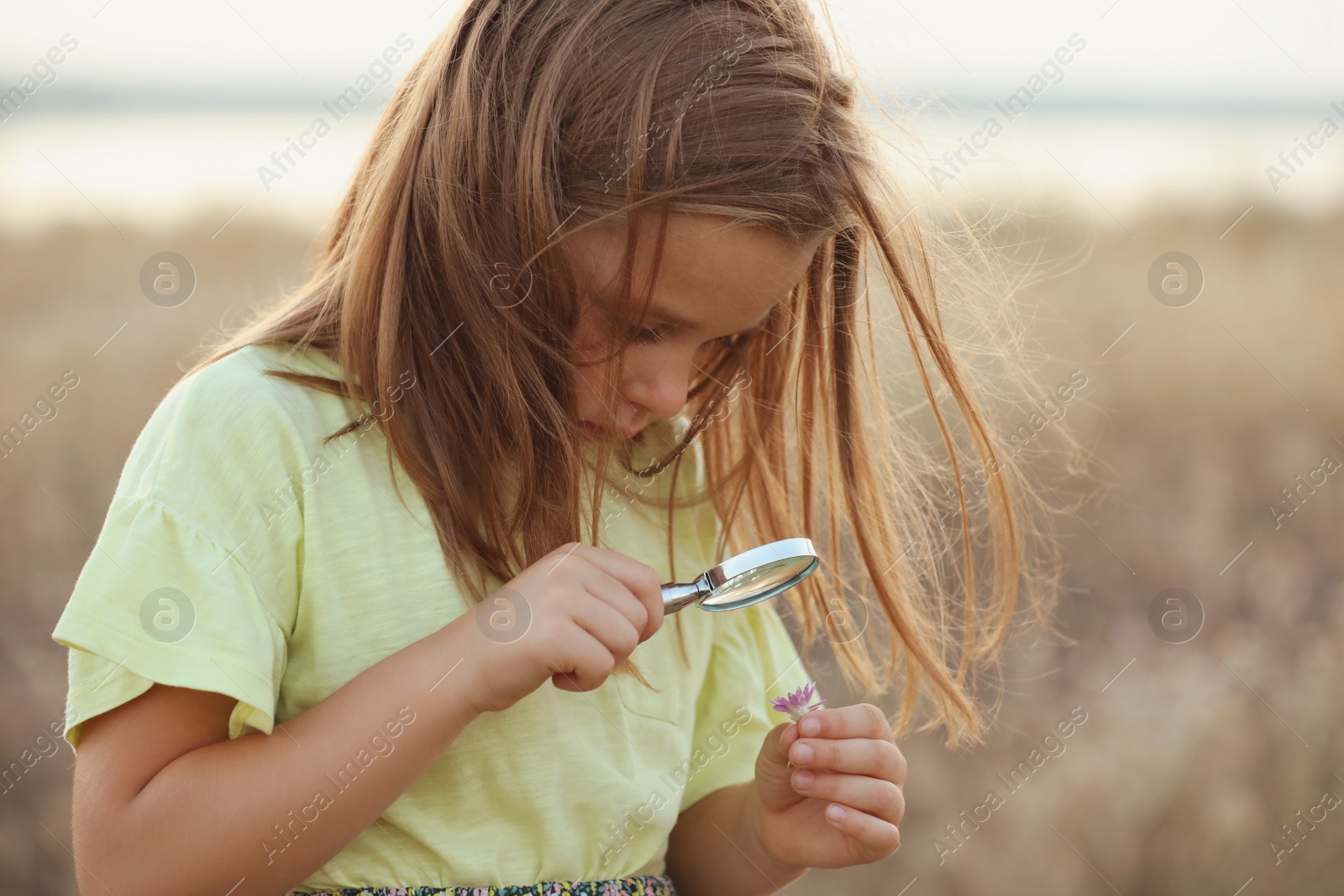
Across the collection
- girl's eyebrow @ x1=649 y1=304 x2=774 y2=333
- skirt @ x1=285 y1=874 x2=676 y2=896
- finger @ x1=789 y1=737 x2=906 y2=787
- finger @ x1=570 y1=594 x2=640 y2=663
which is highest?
girl's eyebrow @ x1=649 y1=304 x2=774 y2=333

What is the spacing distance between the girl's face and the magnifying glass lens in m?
0.21

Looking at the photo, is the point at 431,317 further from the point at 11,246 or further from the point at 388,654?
the point at 11,246

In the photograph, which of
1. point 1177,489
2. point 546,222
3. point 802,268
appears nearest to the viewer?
point 546,222

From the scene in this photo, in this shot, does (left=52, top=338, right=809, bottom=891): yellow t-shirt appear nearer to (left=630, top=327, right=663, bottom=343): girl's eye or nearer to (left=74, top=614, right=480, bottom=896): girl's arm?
(left=74, top=614, right=480, bottom=896): girl's arm

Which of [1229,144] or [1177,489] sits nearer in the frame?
[1177,489]

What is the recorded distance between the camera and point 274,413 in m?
1.05

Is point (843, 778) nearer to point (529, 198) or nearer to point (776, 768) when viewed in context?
point (776, 768)

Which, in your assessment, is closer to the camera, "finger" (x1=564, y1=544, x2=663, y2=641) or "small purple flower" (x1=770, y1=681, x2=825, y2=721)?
"finger" (x1=564, y1=544, x2=663, y2=641)

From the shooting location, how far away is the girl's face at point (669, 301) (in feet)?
3.64

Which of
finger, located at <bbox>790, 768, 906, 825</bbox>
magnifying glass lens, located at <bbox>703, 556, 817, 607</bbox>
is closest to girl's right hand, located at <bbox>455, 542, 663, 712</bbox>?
magnifying glass lens, located at <bbox>703, 556, 817, 607</bbox>

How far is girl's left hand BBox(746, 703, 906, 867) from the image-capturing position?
117 centimetres

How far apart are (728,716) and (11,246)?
3134mm

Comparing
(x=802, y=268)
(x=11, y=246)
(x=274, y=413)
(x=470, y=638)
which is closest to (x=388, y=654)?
(x=470, y=638)

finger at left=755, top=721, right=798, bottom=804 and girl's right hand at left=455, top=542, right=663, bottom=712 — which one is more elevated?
girl's right hand at left=455, top=542, right=663, bottom=712
